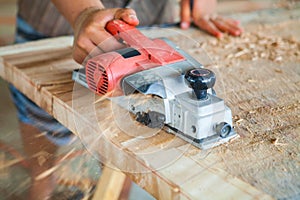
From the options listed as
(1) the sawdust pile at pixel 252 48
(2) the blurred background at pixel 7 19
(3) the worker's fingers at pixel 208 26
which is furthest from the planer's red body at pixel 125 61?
(2) the blurred background at pixel 7 19

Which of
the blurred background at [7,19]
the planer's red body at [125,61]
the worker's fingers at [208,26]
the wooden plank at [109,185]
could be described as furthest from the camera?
the blurred background at [7,19]

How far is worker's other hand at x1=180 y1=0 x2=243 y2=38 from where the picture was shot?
1601 mm

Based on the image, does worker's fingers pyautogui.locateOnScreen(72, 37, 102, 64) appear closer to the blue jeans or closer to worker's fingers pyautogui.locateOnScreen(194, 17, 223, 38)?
the blue jeans

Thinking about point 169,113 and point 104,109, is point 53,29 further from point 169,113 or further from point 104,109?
point 169,113

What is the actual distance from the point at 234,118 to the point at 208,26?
702 mm

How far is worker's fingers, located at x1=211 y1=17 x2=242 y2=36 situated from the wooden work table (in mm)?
40

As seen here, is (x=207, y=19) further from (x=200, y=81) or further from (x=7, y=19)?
(x=7, y=19)

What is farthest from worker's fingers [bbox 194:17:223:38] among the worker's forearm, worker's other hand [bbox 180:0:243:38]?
the worker's forearm

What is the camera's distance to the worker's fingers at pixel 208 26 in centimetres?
158

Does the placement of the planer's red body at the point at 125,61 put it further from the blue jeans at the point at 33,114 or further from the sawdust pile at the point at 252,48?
the sawdust pile at the point at 252,48

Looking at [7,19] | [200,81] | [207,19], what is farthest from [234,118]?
[7,19]

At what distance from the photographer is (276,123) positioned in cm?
98

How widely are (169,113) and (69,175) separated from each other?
0.35 meters

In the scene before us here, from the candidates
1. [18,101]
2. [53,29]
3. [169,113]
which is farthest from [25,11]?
[169,113]
